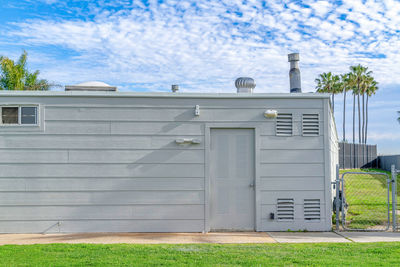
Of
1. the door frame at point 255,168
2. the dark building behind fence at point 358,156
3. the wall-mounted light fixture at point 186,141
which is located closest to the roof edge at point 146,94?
the door frame at point 255,168

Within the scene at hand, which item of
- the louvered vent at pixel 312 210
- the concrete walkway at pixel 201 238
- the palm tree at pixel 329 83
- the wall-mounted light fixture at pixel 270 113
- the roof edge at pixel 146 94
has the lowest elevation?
the concrete walkway at pixel 201 238

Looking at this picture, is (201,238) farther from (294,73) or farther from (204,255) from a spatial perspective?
(294,73)

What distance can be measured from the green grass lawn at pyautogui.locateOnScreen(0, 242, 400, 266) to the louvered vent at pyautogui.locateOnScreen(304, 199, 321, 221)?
4.12 feet

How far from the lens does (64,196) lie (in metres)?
7.02

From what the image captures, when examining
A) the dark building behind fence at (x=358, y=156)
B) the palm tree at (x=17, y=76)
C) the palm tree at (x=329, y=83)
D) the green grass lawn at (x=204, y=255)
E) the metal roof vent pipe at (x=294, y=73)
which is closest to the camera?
the green grass lawn at (x=204, y=255)

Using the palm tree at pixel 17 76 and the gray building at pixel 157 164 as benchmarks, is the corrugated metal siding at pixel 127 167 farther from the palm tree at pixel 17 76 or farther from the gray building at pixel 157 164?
the palm tree at pixel 17 76

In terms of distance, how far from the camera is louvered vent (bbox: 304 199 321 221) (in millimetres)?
7207

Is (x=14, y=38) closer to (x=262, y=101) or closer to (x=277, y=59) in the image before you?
(x=277, y=59)

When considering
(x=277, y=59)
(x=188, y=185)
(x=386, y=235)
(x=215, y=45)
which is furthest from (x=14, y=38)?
(x=386, y=235)

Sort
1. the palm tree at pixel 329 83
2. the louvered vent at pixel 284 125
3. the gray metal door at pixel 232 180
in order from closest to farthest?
the gray metal door at pixel 232 180, the louvered vent at pixel 284 125, the palm tree at pixel 329 83

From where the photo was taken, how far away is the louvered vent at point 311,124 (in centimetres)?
730

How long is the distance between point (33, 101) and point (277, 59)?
6.54m

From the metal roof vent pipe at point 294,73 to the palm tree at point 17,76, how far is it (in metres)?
11.5

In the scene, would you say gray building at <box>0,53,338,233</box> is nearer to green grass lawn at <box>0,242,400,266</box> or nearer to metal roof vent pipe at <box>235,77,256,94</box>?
metal roof vent pipe at <box>235,77,256,94</box>
